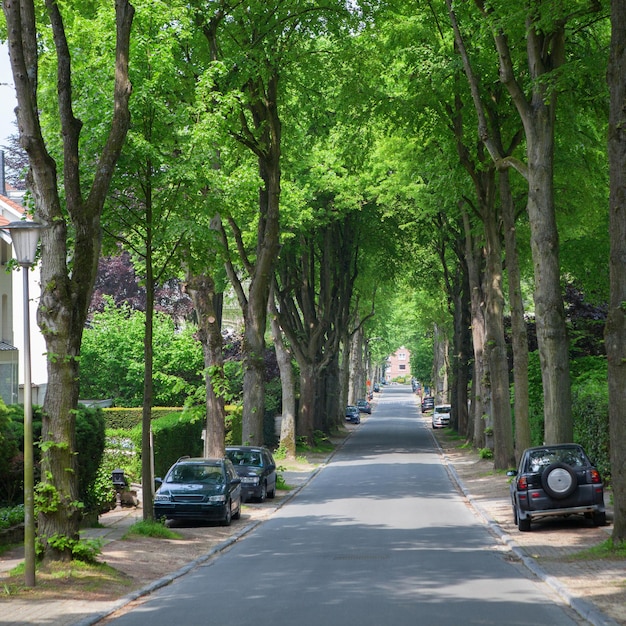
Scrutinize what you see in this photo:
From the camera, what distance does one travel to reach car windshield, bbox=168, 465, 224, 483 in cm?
2291

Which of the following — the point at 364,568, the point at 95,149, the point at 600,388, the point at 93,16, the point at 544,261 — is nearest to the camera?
the point at 364,568

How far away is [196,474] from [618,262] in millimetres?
12047

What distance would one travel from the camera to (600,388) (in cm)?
2730

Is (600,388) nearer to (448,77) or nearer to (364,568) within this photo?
(448,77)

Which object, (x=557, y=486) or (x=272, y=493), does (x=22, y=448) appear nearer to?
(x=557, y=486)

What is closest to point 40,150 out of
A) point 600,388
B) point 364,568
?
point 364,568

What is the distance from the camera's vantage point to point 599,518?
1939cm

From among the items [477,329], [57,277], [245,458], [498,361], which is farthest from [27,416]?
[477,329]

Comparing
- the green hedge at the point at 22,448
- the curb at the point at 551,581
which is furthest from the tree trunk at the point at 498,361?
the green hedge at the point at 22,448

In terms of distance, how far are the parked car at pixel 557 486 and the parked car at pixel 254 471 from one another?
9.77 metres

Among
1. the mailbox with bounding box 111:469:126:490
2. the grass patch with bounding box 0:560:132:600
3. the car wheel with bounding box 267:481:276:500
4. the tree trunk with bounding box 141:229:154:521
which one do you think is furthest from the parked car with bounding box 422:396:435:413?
the grass patch with bounding box 0:560:132:600

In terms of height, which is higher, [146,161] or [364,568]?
[146,161]

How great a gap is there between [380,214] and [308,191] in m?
8.79

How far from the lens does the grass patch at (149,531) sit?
19.5 meters
